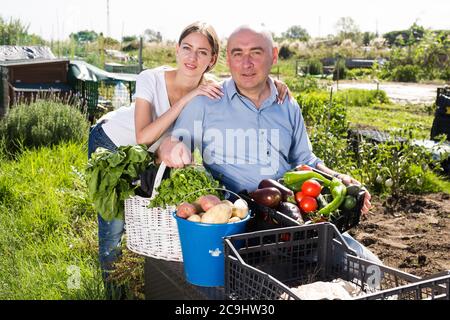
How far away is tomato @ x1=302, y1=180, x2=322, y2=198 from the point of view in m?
2.45

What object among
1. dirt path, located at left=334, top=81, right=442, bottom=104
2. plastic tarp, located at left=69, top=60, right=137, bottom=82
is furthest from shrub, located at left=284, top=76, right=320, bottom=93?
plastic tarp, located at left=69, top=60, right=137, bottom=82

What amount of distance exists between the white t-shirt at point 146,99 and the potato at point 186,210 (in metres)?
0.90

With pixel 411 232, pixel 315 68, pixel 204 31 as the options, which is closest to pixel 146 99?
pixel 204 31

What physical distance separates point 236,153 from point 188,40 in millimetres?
615

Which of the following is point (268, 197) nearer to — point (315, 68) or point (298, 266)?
point (298, 266)

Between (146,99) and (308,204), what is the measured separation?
1085 mm

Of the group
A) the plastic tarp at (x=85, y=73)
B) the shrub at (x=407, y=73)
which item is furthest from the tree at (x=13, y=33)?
the shrub at (x=407, y=73)

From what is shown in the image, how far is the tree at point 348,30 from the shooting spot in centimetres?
4764

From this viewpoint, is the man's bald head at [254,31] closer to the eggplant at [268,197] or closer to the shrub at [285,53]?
the eggplant at [268,197]

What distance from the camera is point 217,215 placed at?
2020 mm

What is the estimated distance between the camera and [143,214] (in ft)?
7.89

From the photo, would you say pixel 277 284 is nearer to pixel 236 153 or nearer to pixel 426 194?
pixel 236 153

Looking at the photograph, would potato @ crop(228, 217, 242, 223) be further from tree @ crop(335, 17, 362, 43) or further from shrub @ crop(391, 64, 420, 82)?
tree @ crop(335, 17, 362, 43)

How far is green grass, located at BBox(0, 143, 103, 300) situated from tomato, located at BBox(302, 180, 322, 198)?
4.21 feet
